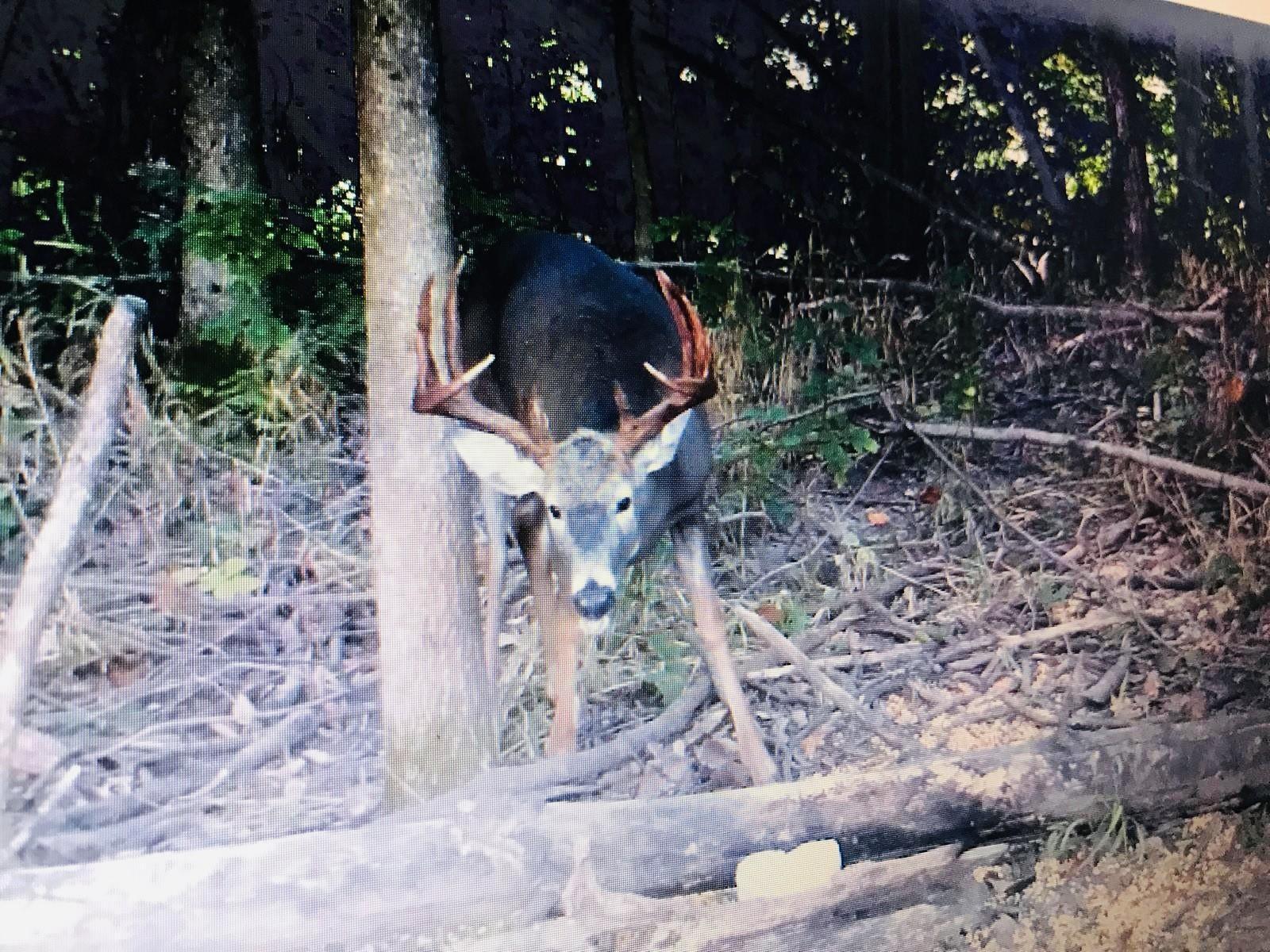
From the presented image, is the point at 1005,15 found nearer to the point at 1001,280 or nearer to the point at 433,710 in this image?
the point at 1001,280

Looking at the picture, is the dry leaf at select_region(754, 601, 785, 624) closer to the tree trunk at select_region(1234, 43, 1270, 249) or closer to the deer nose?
the deer nose

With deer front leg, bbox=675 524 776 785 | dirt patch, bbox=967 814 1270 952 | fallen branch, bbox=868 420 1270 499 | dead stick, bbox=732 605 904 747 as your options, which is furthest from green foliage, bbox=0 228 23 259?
dirt patch, bbox=967 814 1270 952

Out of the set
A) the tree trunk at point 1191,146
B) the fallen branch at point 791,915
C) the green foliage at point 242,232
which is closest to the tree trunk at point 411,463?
the green foliage at point 242,232

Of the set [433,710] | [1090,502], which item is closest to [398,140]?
[433,710]

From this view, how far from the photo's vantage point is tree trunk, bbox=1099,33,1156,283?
6.23 ft

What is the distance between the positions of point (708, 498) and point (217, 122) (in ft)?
2.61

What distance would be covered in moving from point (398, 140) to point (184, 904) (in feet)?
3.10

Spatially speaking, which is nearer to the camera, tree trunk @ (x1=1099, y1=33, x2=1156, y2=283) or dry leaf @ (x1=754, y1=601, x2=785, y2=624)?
dry leaf @ (x1=754, y1=601, x2=785, y2=624)

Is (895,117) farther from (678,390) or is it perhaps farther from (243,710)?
(243,710)

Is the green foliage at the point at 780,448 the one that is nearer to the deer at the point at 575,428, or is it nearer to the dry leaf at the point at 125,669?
the deer at the point at 575,428

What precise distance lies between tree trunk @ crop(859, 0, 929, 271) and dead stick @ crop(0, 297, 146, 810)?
42.9 inches

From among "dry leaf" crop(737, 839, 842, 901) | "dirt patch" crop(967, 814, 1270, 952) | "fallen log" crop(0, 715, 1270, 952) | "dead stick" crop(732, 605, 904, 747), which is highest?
"dead stick" crop(732, 605, 904, 747)

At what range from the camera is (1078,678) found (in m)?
1.75

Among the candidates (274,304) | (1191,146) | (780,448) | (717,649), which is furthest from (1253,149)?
(274,304)
